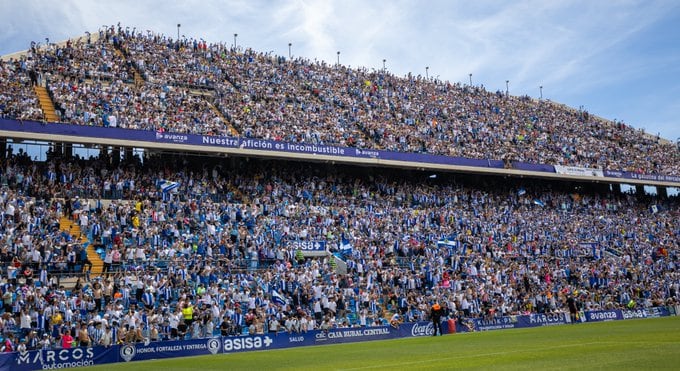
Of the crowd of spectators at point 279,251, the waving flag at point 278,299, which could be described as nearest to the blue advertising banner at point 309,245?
the crowd of spectators at point 279,251

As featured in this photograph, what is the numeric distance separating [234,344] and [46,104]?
829 inches

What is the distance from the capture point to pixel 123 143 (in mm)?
38375

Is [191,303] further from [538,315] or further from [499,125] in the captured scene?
[499,125]

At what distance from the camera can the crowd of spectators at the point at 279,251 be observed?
93.2 ft

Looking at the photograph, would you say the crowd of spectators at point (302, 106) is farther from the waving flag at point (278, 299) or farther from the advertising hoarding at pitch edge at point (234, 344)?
the advertising hoarding at pitch edge at point (234, 344)

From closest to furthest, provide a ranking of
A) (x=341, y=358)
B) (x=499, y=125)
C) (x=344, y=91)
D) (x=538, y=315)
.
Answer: (x=341, y=358) → (x=538, y=315) → (x=344, y=91) → (x=499, y=125)

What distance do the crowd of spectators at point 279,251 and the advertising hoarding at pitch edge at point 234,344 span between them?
164 cm

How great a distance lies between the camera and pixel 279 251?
119ft

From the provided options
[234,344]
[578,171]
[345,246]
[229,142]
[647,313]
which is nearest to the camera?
[234,344]

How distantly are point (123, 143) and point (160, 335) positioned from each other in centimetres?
1472

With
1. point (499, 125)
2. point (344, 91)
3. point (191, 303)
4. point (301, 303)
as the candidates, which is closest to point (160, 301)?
point (191, 303)

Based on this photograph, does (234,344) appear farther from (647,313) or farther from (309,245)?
(647,313)

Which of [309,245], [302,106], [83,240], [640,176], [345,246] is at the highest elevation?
[302,106]

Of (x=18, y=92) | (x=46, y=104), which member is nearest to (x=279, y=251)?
(x=46, y=104)
